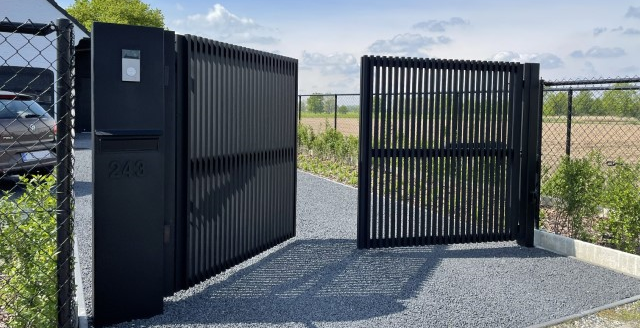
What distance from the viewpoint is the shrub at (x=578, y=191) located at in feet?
23.3

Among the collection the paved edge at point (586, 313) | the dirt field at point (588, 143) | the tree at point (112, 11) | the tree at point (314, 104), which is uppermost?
the tree at point (112, 11)

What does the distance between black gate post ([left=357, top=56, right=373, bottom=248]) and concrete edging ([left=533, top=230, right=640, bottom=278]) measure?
2095 mm

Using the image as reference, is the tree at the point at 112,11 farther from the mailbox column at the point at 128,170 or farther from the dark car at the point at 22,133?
the mailbox column at the point at 128,170

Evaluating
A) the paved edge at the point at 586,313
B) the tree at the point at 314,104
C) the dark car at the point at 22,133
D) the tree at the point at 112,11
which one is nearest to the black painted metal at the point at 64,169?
the paved edge at the point at 586,313

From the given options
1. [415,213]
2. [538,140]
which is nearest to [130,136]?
[415,213]

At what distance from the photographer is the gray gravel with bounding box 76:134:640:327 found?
4.66m

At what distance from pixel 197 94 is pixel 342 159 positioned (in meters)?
9.57

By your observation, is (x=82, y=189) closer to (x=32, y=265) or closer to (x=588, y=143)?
(x=32, y=265)

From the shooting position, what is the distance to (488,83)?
7000 mm

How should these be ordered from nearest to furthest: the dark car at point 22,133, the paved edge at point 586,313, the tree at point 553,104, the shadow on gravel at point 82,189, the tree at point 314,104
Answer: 1. the paved edge at point 586,313
2. the tree at point 553,104
3. the dark car at point 22,133
4. the shadow on gravel at point 82,189
5. the tree at point 314,104

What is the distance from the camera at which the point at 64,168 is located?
12.9 feet

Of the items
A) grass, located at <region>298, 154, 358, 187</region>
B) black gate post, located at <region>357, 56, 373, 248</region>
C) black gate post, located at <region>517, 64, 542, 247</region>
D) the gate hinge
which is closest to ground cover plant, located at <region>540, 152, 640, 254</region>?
black gate post, located at <region>517, 64, 542, 247</region>

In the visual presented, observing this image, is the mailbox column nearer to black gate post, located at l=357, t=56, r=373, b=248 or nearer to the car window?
black gate post, located at l=357, t=56, r=373, b=248

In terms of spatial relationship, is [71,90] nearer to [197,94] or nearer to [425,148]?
[197,94]
